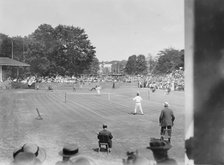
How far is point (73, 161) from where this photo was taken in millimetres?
4758

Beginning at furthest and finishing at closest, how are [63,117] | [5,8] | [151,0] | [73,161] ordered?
1. [63,117]
2. [5,8]
3. [151,0]
4. [73,161]

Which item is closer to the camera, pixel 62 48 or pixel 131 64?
pixel 62 48

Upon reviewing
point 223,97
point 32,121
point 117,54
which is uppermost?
point 117,54

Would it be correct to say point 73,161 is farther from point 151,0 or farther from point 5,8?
point 5,8

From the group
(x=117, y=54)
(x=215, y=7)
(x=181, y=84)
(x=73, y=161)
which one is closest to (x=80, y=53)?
(x=181, y=84)

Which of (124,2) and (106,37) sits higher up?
(124,2)

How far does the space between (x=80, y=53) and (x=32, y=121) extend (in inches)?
351

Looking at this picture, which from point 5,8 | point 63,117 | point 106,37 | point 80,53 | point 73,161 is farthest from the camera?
point 80,53

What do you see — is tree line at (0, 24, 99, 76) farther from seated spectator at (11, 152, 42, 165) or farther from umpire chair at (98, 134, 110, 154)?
seated spectator at (11, 152, 42, 165)

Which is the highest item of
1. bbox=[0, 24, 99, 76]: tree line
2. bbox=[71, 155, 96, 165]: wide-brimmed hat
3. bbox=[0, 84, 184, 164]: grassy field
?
bbox=[0, 24, 99, 76]: tree line

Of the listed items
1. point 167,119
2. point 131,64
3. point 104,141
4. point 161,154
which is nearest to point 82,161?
point 161,154

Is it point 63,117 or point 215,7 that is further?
point 63,117

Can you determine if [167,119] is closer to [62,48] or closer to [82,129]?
[82,129]

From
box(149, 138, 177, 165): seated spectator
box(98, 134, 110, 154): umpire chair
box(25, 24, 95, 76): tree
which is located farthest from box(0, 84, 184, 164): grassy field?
box(149, 138, 177, 165): seated spectator
